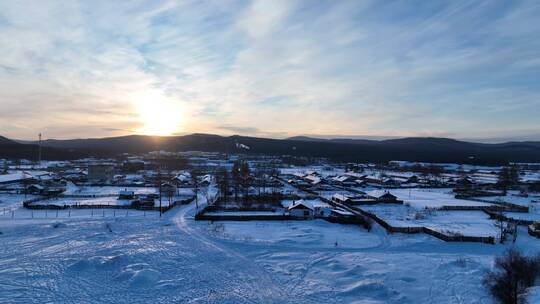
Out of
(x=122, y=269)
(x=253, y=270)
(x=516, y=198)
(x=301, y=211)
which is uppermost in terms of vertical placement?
(x=301, y=211)

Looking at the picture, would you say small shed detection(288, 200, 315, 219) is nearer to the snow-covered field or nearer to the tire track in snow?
the snow-covered field

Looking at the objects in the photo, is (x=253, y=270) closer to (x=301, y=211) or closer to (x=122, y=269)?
(x=122, y=269)

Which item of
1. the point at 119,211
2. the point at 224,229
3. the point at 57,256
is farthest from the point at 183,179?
the point at 57,256

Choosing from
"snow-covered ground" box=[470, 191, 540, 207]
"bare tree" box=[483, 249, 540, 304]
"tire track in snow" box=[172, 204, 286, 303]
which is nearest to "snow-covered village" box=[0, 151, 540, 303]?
"tire track in snow" box=[172, 204, 286, 303]

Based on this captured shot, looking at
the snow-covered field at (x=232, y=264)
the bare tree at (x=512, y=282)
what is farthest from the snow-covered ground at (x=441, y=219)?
the bare tree at (x=512, y=282)

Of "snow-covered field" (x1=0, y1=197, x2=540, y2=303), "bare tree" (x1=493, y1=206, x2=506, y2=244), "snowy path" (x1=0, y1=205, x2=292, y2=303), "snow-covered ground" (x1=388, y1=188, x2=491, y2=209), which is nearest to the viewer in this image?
"snowy path" (x1=0, y1=205, x2=292, y2=303)

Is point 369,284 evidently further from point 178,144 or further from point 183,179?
point 178,144

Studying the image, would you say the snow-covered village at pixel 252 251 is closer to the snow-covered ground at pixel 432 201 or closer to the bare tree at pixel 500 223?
the bare tree at pixel 500 223

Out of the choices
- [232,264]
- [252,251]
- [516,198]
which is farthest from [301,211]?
[516,198]
